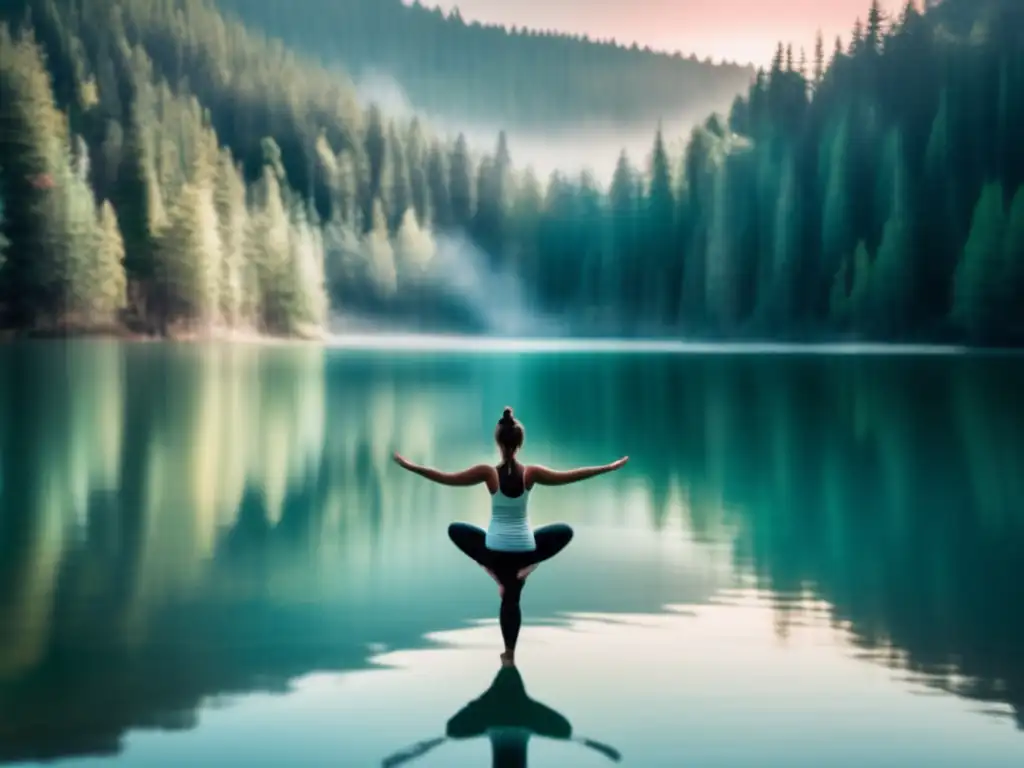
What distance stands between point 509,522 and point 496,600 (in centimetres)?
200

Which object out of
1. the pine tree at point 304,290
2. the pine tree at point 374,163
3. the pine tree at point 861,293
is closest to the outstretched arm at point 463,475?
the pine tree at point 861,293

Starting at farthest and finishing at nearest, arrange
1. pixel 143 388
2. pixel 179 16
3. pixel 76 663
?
pixel 179 16, pixel 143 388, pixel 76 663

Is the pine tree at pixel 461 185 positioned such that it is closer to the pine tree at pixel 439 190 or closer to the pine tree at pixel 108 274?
the pine tree at pixel 439 190

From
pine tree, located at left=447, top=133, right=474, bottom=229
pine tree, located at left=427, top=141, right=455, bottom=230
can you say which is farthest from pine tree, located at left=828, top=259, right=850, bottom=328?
pine tree, located at left=427, top=141, right=455, bottom=230

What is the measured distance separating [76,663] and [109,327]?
2254 inches

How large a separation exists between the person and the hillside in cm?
10648

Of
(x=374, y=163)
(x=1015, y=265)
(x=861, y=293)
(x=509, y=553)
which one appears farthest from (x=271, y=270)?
(x=509, y=553)

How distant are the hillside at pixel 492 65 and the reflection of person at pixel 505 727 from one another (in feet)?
351

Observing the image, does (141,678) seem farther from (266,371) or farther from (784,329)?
(784,329)

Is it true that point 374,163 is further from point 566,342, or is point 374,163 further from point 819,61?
point 819,61

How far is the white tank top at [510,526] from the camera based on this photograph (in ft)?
20.8

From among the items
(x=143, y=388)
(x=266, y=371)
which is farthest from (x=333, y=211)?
(x=143, y=388)

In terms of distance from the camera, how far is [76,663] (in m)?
6.61

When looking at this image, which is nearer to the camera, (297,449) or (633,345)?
(297,449)
